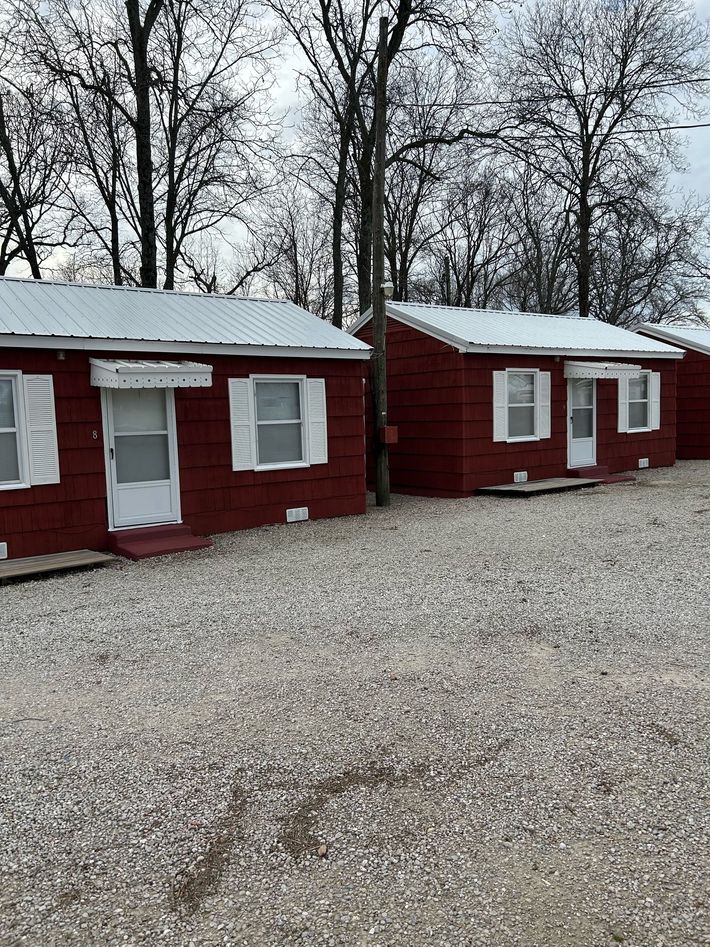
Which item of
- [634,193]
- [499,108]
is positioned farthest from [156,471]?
[634,193]

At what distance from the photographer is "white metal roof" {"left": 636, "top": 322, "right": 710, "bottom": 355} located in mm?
16750

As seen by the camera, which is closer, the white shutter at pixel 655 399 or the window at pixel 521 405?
the window at pixel 521 405

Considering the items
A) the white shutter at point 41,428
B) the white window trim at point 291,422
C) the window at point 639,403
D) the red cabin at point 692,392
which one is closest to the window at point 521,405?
the window at point 639,403

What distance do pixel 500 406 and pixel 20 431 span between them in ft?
23.8

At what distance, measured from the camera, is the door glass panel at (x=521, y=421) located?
12109 millimetres

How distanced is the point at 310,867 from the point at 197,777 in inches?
30.3

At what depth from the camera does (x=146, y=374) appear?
7.55 m

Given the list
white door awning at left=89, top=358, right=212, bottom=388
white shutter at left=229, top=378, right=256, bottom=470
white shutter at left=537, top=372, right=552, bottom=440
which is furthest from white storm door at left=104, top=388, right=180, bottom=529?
white shutter at left=537, top=372, right=552, bottom=440

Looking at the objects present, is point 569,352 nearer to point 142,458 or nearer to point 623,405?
point 623,405

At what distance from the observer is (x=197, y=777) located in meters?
2.98

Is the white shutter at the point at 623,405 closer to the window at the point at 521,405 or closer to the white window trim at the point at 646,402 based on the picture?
the white window trim at the point at 646,402

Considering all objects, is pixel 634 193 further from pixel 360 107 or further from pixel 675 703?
pixel 675 703

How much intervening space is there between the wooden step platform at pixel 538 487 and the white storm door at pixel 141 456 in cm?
516

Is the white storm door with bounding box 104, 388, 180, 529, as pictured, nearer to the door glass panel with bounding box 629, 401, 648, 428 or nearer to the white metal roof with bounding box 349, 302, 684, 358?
the white metal roof with bounding box 349, 302, 684, 358
